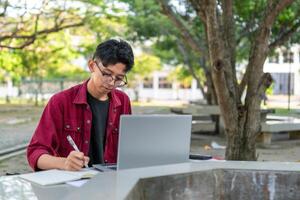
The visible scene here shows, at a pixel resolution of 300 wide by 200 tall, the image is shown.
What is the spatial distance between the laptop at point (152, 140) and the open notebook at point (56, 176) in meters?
0.15

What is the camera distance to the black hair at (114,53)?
112 inches

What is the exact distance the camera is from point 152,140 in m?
2.37

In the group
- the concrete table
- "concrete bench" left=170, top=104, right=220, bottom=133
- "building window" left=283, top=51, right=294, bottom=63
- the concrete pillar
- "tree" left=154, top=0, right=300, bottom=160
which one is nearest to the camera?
the concrete table

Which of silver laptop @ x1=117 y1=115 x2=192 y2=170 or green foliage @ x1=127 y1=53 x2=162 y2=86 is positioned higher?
green foliage @ x1=127 y1=53 x2=162 y2=86

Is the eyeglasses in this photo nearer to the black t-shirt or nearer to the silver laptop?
the black t-shirt

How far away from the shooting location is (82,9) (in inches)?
750

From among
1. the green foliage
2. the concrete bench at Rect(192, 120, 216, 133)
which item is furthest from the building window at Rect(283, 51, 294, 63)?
the green foliage

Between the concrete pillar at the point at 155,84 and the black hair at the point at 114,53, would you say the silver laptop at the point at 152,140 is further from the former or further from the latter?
the concrete pillar at the point at 155,84

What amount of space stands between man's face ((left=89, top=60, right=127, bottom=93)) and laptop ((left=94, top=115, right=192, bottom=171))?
57cm

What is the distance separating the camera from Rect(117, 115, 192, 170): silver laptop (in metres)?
2.29

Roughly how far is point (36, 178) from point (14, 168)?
5.85 m

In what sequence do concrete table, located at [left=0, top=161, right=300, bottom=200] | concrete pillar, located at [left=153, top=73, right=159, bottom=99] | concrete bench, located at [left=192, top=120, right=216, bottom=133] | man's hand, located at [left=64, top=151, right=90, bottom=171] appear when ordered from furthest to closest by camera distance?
concrete pillar, located at [left=153, top=73, right=159, bottom=99], concrete bench, located at [left=192, top=120, right=216, bottom=133], man's hand, located at [left=64, top=151, right=90, bottom=171], concrete table, located at [left=0, top=161, right=300, bottom=200]

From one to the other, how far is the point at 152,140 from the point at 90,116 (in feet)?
2.48

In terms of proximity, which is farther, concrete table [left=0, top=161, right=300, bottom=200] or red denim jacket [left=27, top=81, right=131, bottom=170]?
red denim jacket [left=27, top=81, right=131, bottom=170]
